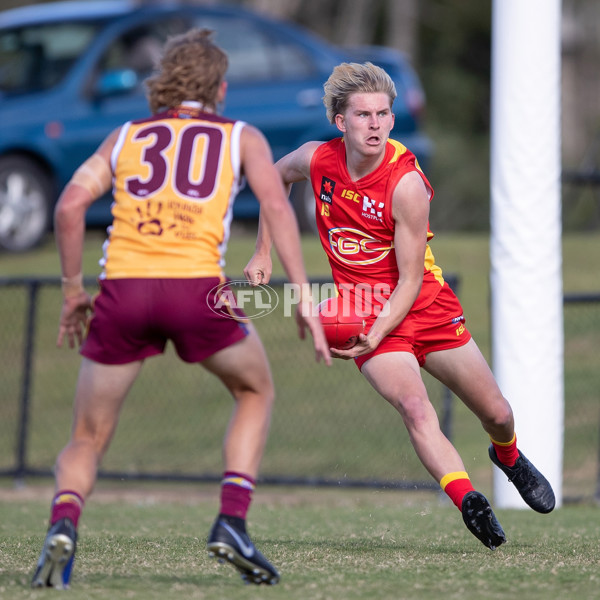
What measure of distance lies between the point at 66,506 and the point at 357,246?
1.71m

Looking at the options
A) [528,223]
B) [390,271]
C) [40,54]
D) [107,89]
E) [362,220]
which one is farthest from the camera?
[40,54]

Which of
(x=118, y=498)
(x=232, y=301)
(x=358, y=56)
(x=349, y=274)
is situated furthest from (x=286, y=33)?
(x=232, y=301)

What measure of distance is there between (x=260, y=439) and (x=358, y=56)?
386 inches

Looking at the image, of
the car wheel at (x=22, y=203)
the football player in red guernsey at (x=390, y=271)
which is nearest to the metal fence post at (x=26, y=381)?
the car wheel at (x=22, y=203)

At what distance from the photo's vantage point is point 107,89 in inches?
430

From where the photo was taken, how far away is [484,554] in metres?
4.99

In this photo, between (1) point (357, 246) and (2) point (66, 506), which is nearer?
(2) point (66, 506)

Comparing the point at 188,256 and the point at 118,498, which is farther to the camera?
the point at 118,498

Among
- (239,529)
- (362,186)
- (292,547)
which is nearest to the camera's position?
(239,529)

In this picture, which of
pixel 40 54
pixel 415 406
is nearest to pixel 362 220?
pixel 415 406

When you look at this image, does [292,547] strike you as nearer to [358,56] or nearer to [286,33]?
[286,33]

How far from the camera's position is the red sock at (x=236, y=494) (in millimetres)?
4039

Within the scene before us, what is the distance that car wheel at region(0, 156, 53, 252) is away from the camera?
11.1 m

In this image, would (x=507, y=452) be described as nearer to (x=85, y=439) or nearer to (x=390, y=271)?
(x=390, y=271)
